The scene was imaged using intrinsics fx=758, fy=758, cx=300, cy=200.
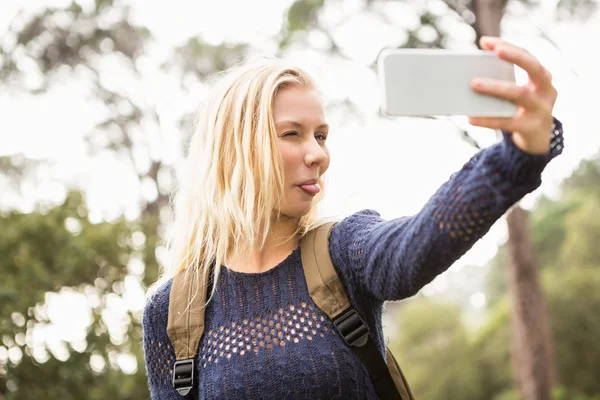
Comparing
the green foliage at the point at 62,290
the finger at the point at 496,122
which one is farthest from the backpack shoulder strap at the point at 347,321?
the green foliage at the point at 62,290

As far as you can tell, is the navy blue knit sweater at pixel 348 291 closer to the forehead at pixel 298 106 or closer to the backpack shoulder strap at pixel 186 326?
the backpack shoulder strap at pixel 186 326

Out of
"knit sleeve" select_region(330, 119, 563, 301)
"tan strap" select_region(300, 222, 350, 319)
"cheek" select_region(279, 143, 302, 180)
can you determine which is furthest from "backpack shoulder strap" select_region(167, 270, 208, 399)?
"knit sleeve" select_region(330, 119, 563, 301)

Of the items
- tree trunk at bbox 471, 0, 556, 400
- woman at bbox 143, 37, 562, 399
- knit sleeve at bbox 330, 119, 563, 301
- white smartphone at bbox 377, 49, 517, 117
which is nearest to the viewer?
white smartphone at bbox 377, 49, 517, 117

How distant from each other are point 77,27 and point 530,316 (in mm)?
8792

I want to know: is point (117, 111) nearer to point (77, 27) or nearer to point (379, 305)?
point (77, 27)

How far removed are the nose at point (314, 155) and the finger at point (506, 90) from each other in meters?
0.73

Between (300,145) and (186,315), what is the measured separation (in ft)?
1.74

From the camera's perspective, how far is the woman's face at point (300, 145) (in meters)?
1.82

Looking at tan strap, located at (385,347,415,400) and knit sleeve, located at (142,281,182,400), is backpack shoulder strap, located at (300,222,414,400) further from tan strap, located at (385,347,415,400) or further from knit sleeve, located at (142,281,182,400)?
knit sleeve, located at (142,281,182,400)

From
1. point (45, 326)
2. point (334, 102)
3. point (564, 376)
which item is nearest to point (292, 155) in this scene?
point (45, 326)

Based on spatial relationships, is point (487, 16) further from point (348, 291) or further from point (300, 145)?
point (348, 291)

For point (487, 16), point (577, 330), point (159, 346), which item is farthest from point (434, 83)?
point (577, 330)

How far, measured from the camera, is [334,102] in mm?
10984

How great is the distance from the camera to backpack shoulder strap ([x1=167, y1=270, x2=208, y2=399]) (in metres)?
1.90
